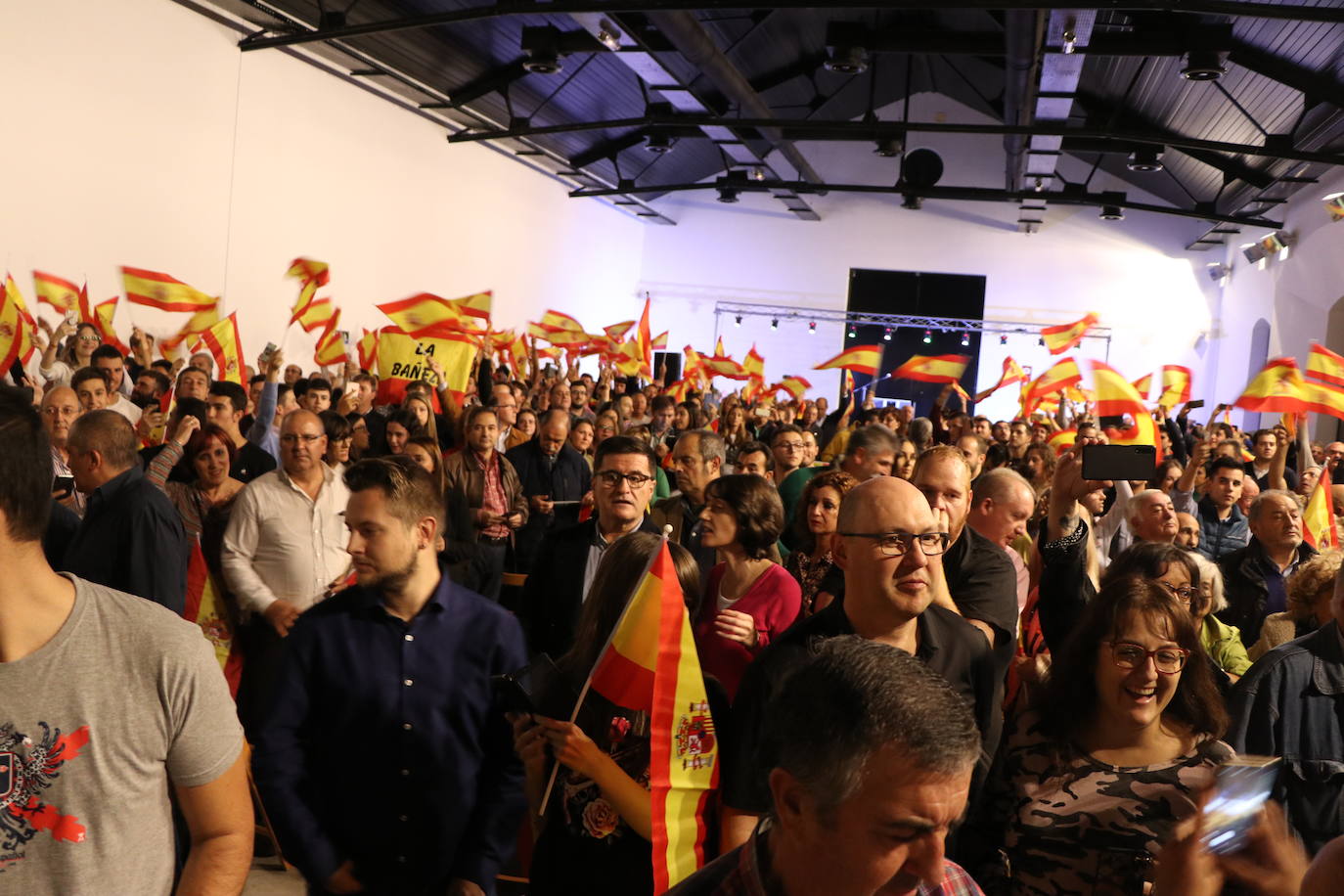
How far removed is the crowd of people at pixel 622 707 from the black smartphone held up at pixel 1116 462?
6.2 inches

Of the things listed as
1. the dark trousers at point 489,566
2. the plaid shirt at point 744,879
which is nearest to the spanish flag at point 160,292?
the dark trousers at point 489,566

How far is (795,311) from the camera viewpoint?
2938cm

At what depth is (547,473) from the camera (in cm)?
775

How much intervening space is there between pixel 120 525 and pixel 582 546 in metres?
1.58

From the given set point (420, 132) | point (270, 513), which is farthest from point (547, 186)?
point (270, 513)

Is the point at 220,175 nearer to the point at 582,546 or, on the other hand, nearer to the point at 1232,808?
the point at 582,546

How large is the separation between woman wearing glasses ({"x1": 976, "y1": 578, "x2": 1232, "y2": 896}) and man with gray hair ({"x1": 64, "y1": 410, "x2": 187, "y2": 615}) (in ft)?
9.46

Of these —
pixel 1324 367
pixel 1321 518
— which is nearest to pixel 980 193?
pixel 1324 367

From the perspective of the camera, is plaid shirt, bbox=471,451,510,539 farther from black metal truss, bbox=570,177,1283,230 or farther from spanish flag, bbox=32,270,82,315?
black metal truss, bbox=570,177,1283,230

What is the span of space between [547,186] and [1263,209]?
14.1 m

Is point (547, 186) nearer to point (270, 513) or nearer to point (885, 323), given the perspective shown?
point (885, 323)

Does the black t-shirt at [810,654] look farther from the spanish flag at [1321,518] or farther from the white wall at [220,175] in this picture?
the white wall at [220,175]

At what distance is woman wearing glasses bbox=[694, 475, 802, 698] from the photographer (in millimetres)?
3586

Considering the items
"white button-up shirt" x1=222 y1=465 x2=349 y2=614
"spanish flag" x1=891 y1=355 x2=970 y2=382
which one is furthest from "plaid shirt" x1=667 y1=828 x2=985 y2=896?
"spanish flag" x1=891 y1=355 x2=970 y2=382
